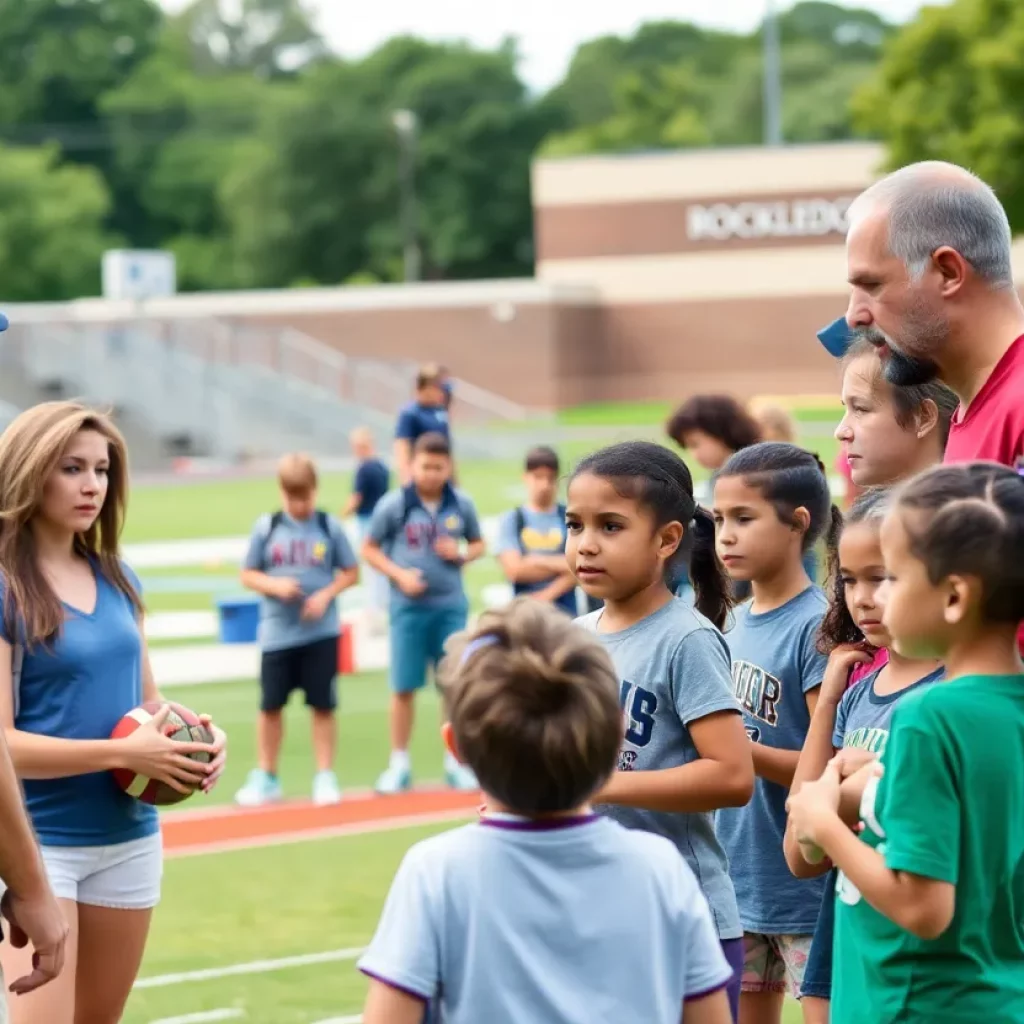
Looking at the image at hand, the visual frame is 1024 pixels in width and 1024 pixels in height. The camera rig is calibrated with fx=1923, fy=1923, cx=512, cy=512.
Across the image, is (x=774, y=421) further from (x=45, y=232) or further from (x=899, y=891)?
(x=45, y=232)

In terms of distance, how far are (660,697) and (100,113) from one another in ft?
356

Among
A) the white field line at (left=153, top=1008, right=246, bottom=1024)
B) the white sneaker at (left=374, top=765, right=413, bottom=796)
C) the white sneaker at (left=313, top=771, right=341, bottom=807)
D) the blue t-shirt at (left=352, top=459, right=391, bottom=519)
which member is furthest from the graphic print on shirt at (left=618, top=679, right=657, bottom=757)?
the blue t-shirt at (left=352, top=459, right=391, bottom=519)

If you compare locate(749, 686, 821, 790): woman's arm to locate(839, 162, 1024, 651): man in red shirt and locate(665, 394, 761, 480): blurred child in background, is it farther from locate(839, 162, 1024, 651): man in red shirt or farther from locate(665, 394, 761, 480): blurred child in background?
locate(665, 394, 761, 480): blurred child in background

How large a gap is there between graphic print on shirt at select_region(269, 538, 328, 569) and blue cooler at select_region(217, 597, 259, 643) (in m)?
5.20

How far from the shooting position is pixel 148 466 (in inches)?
1802

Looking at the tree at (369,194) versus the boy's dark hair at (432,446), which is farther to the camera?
the tree at (369,194)

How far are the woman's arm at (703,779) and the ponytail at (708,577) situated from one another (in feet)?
3.81

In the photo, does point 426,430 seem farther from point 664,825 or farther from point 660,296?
point 660,296

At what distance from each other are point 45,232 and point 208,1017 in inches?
3471

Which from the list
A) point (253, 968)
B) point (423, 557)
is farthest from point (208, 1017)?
point (423, 557)

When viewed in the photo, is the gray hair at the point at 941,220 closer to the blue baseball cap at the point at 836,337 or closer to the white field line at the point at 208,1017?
the blue baseball cap at the point at 836,337

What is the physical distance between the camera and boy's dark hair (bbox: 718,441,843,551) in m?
→ 5.07

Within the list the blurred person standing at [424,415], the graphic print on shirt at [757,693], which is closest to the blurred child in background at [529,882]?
the graphic print on shirt at [757,693]

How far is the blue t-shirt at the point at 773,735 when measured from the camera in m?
4.94
